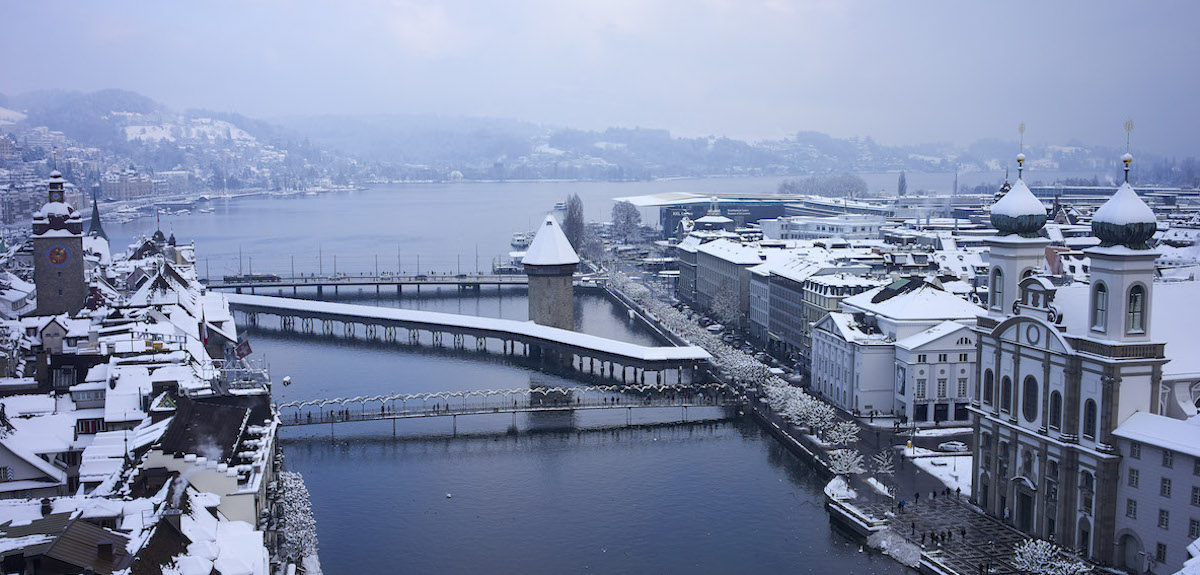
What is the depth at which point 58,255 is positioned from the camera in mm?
38875

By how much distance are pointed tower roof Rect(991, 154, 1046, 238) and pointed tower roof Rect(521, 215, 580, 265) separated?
21.4 metres

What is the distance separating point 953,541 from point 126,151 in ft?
569

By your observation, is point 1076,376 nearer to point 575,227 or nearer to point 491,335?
point 491,335

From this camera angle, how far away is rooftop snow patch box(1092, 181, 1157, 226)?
68.4 feet

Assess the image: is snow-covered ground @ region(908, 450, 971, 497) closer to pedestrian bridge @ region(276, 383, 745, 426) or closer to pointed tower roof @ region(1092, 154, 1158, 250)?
pointed tower roof @ region(1092, 154, 1158, 250)

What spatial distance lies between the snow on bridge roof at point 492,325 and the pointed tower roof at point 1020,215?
14034 mm

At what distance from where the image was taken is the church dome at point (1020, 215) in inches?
971

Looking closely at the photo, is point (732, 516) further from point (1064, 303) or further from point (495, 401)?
point (495, 401)

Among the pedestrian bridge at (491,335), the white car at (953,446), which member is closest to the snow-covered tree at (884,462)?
the white car at (953,446)

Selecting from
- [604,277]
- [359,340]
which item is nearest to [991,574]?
[359,340]

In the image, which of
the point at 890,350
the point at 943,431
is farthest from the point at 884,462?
the point at 890,350

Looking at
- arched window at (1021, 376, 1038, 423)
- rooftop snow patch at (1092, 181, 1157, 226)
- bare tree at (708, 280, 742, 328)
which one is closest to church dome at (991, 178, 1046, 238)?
rooftop snow patch at (1092, 181, 1157, 226)

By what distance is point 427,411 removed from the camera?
32.4 m

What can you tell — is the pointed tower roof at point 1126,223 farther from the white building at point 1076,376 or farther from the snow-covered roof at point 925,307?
the snow-covered roof at point 925,307
